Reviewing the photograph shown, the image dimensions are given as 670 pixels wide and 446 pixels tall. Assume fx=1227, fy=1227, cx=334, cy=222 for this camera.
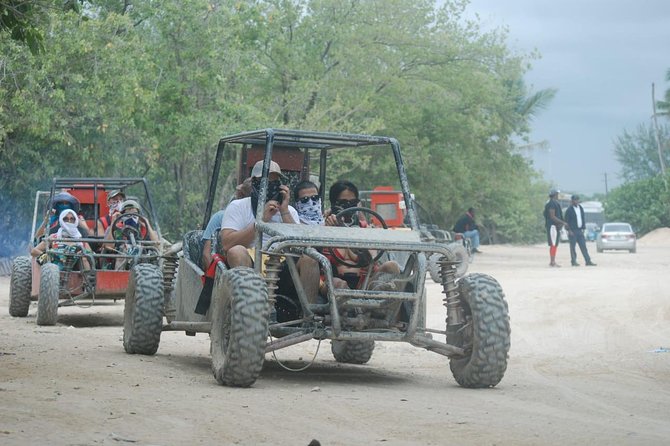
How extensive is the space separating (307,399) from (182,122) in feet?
73.5

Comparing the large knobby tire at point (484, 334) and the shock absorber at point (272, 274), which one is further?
the large knobby tire at point (484, 334)

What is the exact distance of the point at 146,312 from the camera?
37.3ft

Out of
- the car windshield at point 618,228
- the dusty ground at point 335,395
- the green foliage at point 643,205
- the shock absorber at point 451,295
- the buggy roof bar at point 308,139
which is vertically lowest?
the dusty ground at point 335,395

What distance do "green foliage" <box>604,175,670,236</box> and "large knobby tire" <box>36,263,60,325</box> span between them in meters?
69.6

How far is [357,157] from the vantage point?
36625 millimetres

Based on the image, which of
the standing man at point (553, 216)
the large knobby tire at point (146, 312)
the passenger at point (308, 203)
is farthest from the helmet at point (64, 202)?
the standing man at point (553, 216)

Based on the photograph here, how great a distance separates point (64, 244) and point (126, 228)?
0.96 meters

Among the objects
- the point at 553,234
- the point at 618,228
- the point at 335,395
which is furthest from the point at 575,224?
the point at 335,395

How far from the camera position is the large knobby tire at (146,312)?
11.4 metres

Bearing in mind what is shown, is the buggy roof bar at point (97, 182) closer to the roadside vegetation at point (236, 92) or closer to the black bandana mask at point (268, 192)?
the roadside vegetation at point (236, 92)

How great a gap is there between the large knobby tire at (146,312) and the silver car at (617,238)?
4344 cm

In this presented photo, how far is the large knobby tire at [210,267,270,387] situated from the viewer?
8.89 metres

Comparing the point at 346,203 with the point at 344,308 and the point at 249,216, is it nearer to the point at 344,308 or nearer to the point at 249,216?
the point at 249,216

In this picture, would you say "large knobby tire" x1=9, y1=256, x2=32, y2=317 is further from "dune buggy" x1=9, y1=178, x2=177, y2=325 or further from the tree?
the tree
